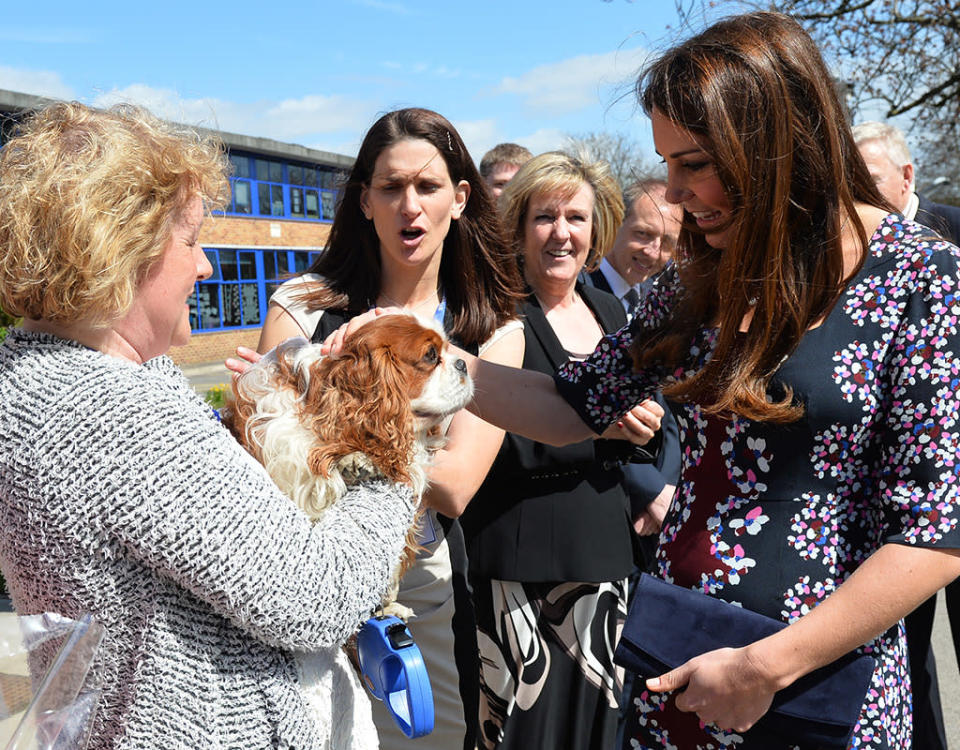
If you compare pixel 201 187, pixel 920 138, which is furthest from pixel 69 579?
pixel 920 138

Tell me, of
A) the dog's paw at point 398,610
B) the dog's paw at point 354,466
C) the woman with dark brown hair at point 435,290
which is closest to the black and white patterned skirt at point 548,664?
the woman with dark brown hair at point 435,290

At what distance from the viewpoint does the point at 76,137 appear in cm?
151

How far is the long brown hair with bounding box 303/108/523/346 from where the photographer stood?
3.31 m

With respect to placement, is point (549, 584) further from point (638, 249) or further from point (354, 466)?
point (638, 249)

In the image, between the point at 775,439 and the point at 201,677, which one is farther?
the point at 775,439

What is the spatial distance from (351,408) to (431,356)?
415mm

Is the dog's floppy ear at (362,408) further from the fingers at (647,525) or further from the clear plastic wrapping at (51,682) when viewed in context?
the fingers at (647,525)

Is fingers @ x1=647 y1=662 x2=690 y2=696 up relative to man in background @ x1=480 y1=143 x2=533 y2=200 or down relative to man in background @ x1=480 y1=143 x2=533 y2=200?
down

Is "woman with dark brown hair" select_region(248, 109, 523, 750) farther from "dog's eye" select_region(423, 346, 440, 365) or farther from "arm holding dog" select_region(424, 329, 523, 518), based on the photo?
"dog's eye" select_region(423, 346, 440, 365)

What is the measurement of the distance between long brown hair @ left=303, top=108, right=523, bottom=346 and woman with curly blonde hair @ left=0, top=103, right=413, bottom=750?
5.57 feet

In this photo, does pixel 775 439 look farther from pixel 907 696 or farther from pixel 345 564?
pixel 345 564

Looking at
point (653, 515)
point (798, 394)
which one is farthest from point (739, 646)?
point (653, 515)

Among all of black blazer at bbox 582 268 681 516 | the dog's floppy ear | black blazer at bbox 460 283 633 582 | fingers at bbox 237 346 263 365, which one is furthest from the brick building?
the dog's floppy ear

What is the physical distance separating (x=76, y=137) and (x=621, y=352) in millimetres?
1543
